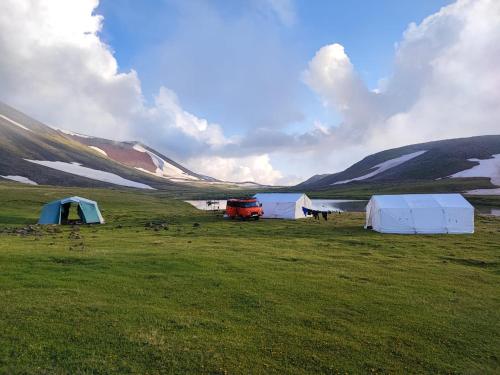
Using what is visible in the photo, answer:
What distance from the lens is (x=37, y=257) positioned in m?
20.4

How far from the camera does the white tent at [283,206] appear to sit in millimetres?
57031

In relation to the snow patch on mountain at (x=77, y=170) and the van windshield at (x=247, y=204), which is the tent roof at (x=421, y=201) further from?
the snow patch on mountain at (x=77, y=170)

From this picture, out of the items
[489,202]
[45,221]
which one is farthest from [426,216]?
[489,202]

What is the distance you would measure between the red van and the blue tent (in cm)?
1709

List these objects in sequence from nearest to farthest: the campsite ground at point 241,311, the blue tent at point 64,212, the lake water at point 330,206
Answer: the campsite ground at point 241,311 → the blue tent at point 64,212 → the lake water at point 330,206

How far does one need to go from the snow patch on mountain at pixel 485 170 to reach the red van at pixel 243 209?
461 feet

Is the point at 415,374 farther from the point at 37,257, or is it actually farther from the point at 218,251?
the point at 37,257

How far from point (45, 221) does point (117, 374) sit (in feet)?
133

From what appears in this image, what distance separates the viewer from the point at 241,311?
44.8ft

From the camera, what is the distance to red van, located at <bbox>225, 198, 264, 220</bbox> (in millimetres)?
52625

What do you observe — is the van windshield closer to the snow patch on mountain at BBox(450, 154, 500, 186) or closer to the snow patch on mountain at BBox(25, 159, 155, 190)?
the snow patch on mountain at BBox(450, 154, 500, 186)

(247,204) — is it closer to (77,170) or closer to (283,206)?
(283,206)

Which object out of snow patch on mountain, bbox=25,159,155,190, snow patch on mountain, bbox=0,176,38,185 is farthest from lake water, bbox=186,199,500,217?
snow patch on mountain, bbox=25,159,155,190

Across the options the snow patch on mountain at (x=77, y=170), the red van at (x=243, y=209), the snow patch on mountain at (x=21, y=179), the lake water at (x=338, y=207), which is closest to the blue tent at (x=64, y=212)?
the red van at (x=243, y=209)
